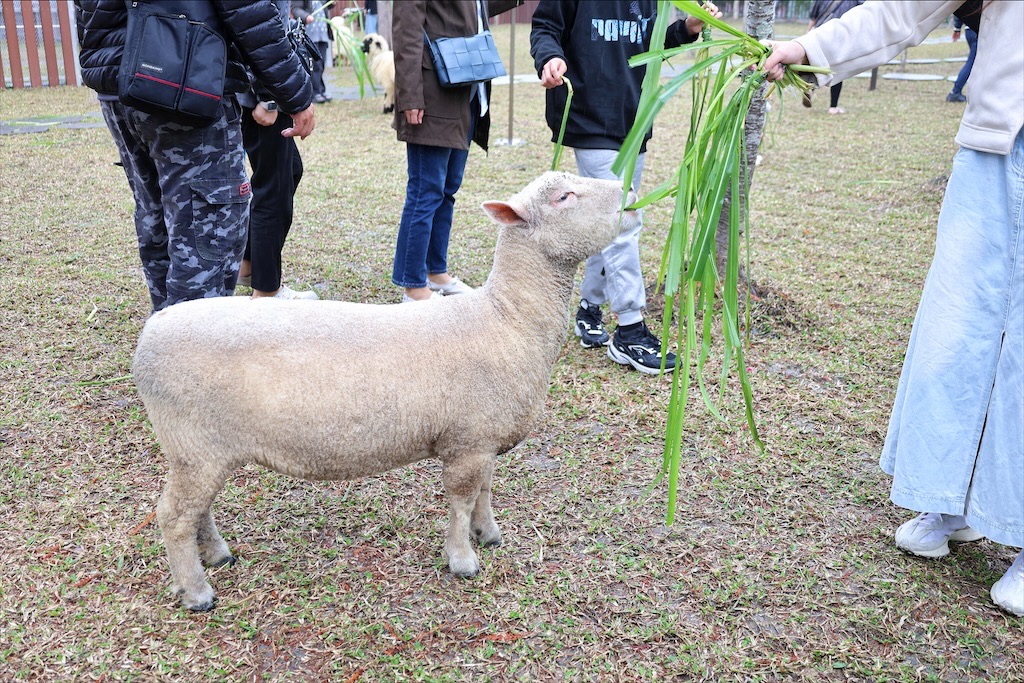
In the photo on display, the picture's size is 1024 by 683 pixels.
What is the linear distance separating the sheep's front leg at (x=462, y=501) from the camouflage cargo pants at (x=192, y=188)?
135 cm

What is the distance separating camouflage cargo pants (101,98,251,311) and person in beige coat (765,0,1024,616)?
197 cm

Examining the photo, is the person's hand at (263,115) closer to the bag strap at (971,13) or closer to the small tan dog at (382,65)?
the bag strap at (971,13)

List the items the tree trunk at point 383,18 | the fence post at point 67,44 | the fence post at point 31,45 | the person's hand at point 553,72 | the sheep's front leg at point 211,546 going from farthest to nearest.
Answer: the tree trunk at point 383,18 < the fence post at point 67,44 < the fence post at point 31,45 < the person's hand at point 553,72 < the sheep's front leg at point 211,546

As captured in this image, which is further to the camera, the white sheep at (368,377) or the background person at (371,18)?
the background person at (371,18)

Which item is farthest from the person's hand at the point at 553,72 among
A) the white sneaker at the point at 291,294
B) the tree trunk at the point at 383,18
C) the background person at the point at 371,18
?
the tree trunk at the point at 383,18

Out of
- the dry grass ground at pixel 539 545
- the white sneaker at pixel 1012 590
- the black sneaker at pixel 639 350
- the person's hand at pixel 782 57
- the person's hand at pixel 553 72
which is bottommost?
the dry grass ground at pixel 539 545

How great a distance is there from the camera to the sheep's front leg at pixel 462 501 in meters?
2.60

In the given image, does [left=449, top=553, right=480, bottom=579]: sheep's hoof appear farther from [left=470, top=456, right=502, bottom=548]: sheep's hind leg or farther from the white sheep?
[left=470, top=456, right=502, bottom=548]: sheep's hind leg

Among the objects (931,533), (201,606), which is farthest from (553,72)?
(201,606)

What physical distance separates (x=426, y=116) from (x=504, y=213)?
6.11 ft

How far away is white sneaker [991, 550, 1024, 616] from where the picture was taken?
2.62 meters

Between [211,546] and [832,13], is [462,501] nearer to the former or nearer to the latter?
[211,546]

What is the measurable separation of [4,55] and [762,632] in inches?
560

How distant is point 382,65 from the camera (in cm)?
1005
